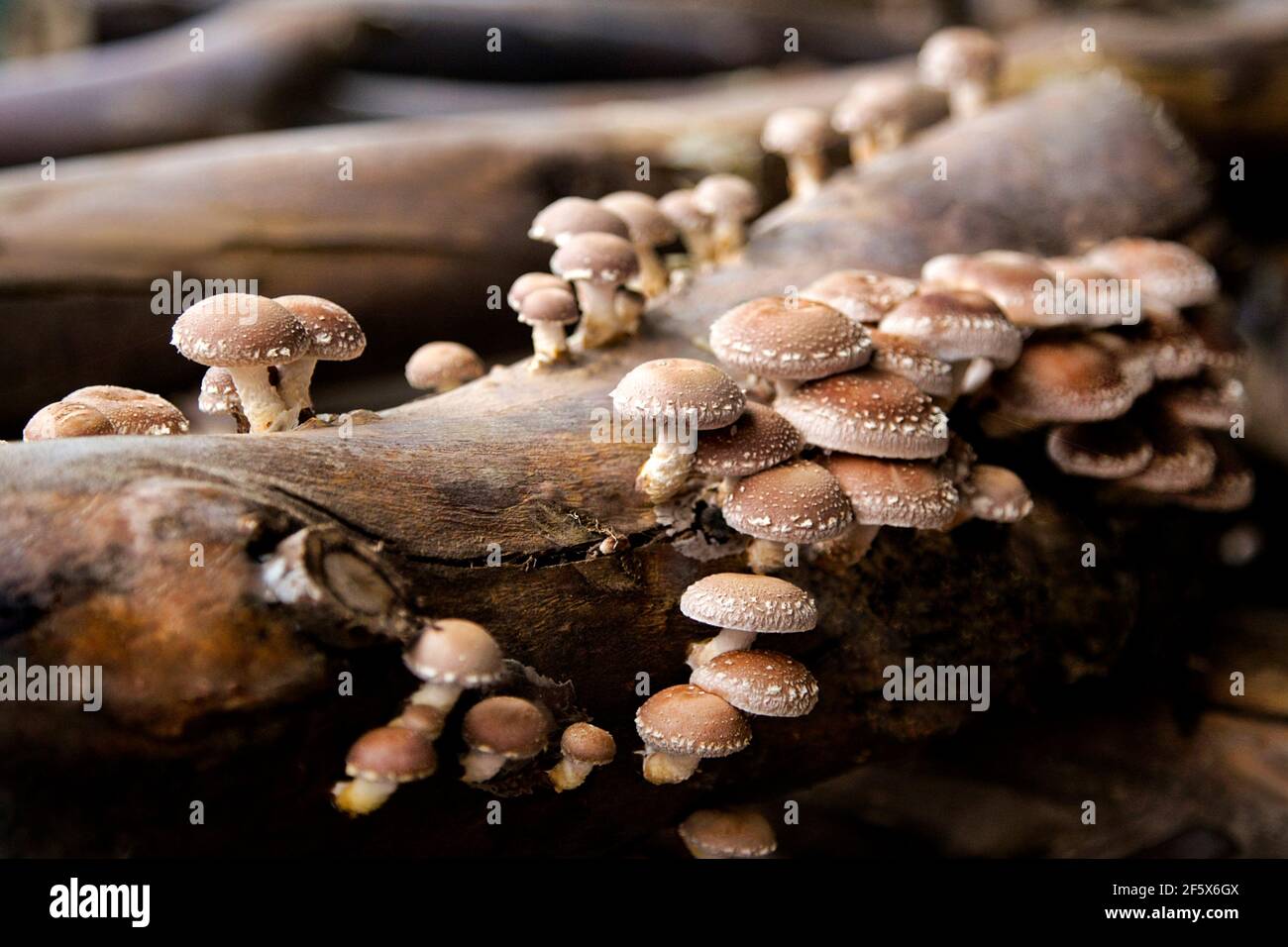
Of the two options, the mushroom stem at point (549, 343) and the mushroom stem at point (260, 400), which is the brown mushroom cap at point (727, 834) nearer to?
the mushroom stem at point (549, 343)

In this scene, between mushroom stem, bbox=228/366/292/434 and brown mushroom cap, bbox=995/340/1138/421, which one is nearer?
mushroom stem, bbox=228/366/292/434

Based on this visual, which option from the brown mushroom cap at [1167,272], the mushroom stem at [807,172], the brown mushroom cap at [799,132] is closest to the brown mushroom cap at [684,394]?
the brown mushroom cap at [1167,272]

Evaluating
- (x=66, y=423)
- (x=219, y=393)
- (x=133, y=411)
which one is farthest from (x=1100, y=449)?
(x=66, y=423)

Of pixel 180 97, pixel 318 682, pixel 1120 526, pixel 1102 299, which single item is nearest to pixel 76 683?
pixel 318 682

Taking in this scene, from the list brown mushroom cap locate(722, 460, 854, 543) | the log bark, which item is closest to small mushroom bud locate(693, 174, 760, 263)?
the log bark

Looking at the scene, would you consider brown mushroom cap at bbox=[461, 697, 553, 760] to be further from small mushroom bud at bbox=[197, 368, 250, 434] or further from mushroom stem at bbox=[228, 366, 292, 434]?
small mushroom bud at bbox=[197, 368, 250, 434]
